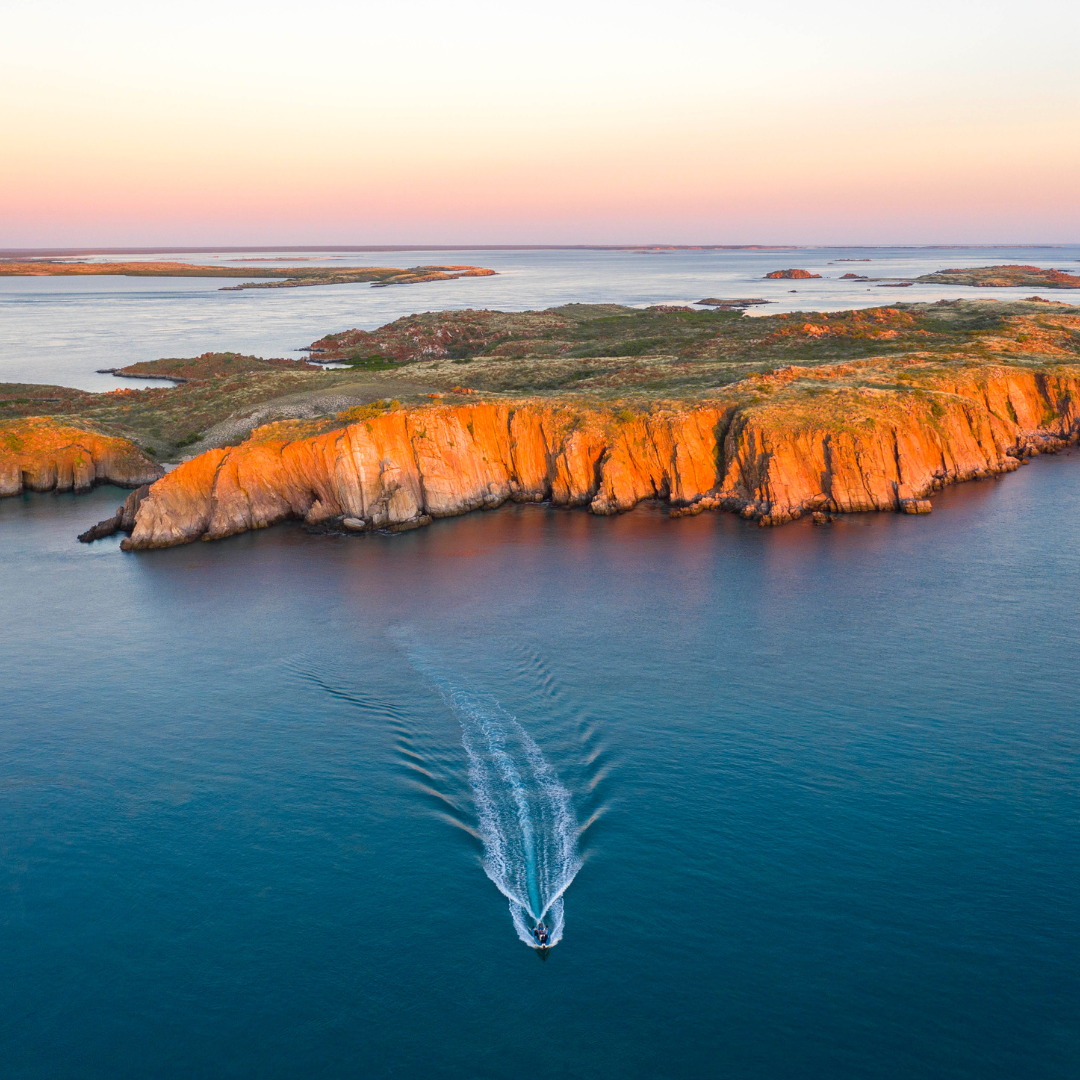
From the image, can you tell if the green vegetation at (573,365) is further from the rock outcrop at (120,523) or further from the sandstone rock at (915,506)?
the rock outcrop at (120,523)

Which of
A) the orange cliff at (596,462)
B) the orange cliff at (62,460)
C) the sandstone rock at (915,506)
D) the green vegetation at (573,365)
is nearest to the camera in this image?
the sandstone rock at (915,506)

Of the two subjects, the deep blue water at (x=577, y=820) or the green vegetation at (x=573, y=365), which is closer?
the deep blue water at (x=577, y=820)

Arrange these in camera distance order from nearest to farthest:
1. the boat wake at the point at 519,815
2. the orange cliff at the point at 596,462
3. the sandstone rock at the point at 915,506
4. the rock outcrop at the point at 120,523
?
the boat wake at the point at 519,815, the sandstone rock at the point at 915,506, the rock outcrop at the point at 120,523, the orange cliff at the point at 596,462

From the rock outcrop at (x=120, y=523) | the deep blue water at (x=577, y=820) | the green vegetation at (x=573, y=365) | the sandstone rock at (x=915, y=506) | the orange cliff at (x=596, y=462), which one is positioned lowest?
the deep blue water at (x=577, y=820)

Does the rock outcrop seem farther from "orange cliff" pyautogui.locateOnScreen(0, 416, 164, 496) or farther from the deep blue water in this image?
"orange cliff" pyautogui.locateOnScreen(0, 416, 164, 496)

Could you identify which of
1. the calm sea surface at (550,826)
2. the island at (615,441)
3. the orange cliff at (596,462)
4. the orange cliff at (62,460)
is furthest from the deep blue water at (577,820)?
the orange cliff at (62,460)

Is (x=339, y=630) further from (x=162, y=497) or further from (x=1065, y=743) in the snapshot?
(x=1065, y=743)

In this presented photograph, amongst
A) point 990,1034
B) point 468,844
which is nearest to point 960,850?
point 990,1034

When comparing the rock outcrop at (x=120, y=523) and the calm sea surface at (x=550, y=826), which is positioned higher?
the rock outcrop at (x=120, y=523)
